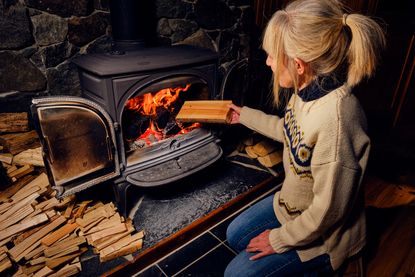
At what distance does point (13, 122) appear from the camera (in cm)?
190

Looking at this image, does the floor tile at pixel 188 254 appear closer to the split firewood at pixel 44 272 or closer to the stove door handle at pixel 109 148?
the split firewood at pixel 44 272

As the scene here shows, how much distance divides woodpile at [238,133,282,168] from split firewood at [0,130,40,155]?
1696 mm

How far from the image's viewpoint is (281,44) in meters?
1.12

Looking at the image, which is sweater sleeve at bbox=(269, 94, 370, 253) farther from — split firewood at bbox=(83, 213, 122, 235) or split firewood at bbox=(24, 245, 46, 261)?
split firewood at bbox=(24, 245, 46, 261)

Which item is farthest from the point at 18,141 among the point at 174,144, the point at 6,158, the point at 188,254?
the point at 188,254

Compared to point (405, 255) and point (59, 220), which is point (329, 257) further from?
point (59, 220)

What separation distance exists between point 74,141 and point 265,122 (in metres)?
1.04

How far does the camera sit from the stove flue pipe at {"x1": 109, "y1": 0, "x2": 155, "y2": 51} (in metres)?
1.81

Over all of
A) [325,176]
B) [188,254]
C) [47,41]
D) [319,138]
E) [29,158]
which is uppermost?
[47,41]

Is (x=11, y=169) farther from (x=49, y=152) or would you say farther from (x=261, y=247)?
(x=261, y=247)

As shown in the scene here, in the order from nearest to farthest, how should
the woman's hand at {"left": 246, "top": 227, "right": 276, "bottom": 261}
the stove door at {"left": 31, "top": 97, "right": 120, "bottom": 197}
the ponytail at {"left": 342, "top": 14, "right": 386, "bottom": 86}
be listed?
the ponytail at {"left": 342, "top": 14, "right": 386, "bottom": 86} → the woman's hand at {"left": 246, "top": 227, "right": 276, "bottom": 261} → the stove door at {"left": 31, "top": 97, "right": 120, "bottom": 197}

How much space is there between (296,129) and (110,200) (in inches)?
58.0

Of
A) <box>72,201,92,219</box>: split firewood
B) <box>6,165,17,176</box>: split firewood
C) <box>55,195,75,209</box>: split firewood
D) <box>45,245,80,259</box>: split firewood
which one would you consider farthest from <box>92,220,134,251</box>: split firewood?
<box>6,165,17,176</box>: split firewood

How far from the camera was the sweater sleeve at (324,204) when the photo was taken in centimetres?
102
